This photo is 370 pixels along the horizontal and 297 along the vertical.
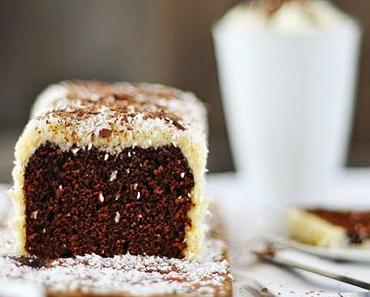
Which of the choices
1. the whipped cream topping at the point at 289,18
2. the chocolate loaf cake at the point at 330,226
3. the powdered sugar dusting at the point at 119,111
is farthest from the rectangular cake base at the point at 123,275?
the whipped cream topping at the point at 289,18

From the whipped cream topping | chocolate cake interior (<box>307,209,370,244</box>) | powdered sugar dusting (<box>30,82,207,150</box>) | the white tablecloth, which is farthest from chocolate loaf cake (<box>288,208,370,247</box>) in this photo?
the whipped cream topping

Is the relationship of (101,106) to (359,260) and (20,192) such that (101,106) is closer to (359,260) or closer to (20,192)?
(20,192)

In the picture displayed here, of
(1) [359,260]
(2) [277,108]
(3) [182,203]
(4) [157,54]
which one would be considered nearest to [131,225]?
(3) [182,203]

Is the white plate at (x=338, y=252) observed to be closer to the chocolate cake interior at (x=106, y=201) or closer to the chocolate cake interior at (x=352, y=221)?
the chocolate cake interior at (x=352, y=221)

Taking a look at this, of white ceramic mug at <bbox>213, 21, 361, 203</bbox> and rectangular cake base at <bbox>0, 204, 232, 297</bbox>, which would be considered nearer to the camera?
rectangular cake base at <bbox>0, 204, 232, 297</bbox>

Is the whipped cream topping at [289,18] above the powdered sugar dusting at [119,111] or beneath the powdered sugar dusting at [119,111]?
above

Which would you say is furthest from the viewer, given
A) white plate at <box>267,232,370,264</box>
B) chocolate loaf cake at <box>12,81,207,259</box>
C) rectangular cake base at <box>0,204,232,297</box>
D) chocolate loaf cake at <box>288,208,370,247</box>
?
chocolate loaf cake at <box>288,208,370,247</box>

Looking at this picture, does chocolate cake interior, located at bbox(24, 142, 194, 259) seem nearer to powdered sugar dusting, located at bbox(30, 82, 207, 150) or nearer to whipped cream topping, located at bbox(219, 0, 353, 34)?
powdered sugar dusting, located at bbox(30, 82, 207, 150)
